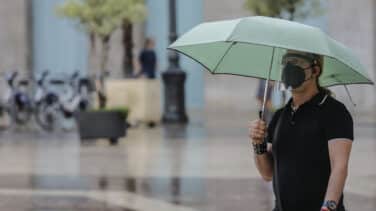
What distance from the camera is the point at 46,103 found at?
21.3 m

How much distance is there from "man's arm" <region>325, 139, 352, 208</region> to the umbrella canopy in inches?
15.7

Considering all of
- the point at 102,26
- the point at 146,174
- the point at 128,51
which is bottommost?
the point at 146,174

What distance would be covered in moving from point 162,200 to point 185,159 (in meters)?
4.11

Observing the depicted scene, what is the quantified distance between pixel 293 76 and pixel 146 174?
7996 millimetres

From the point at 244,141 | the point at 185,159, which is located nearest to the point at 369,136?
the point at 244,141

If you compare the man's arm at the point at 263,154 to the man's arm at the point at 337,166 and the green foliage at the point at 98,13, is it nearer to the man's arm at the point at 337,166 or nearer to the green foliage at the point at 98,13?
the man's arm at the point at 337,166

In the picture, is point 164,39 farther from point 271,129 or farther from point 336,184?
point 336,184

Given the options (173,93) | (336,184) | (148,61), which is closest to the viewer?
(336,184)

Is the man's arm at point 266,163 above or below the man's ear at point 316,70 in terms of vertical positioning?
below

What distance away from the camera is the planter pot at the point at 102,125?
53.7 feet

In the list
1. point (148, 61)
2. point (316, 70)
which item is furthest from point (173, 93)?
point (316, 70)

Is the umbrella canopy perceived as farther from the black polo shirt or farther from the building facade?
the building facade

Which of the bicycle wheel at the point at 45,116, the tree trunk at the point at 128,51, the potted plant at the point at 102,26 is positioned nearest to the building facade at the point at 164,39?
the tree trunk at the point at 128,51

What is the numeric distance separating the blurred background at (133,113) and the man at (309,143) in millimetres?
667
